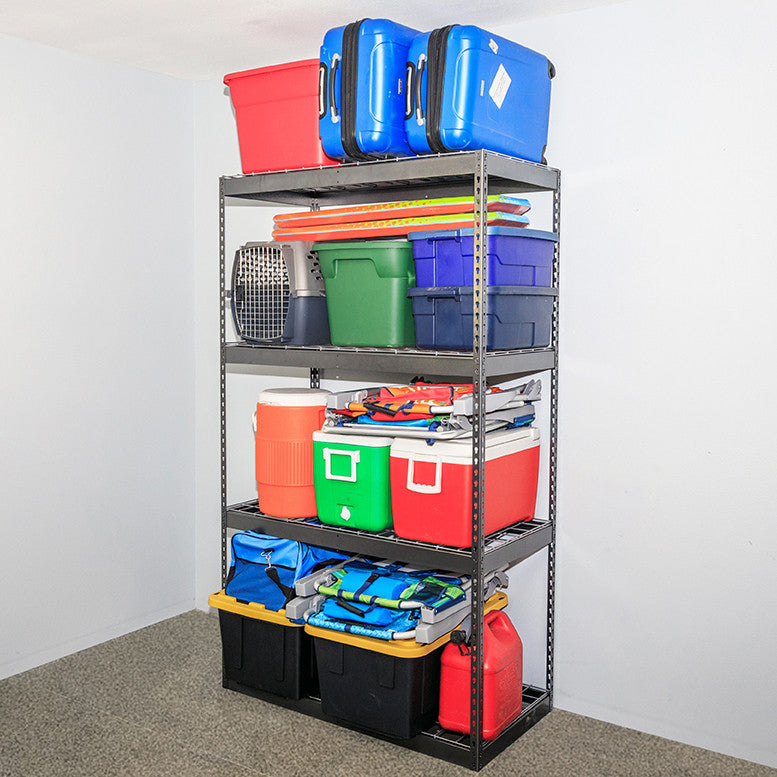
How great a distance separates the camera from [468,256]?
269 cm

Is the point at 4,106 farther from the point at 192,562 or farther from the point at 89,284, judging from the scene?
the point at 192,562

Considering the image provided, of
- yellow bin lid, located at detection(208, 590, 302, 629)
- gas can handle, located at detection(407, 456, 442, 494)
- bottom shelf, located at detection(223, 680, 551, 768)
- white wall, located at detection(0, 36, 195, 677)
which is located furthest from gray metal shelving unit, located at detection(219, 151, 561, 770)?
white wall, located at detection(0, 36, 195, 677)

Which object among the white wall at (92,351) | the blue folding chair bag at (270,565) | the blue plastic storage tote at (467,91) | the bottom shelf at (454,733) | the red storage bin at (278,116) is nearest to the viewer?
the blue plastic storage tote at (467,91)

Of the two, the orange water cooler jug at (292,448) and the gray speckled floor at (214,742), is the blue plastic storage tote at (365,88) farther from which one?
the gray speckled floor at (214,742)

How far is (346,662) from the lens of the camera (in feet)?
9.59

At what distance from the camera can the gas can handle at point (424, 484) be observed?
8.95 feet

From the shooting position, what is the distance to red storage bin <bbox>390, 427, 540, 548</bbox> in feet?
8.88

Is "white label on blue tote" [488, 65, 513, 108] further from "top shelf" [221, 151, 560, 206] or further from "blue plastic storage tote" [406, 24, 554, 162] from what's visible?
"top shelf" [221, 151, 560, 206]

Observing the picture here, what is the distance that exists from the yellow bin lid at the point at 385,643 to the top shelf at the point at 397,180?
1.41m

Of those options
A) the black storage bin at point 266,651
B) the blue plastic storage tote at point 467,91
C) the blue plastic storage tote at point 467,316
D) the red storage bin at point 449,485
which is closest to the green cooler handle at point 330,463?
the red storage bin at point 449,485

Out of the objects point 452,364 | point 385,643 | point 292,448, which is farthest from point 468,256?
point 385,643

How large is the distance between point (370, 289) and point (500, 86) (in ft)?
2.39

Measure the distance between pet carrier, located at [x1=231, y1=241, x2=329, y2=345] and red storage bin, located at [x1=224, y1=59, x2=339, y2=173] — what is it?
29 centimetres

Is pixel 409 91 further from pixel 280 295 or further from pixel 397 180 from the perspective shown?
pixel 280 295
